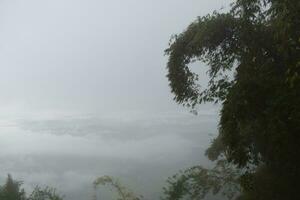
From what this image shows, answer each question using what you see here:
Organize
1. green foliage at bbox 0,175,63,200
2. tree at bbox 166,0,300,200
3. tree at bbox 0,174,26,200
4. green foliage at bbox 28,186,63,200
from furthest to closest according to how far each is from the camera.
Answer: green foliage at bbox 28,186,63,200 → green foliage at bbox 0,175,63,200 → tree at bbox 0,174,26,200 → tree at bbox 166,0,300,200

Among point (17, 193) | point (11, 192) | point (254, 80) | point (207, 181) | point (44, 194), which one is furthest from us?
point (44, 194)

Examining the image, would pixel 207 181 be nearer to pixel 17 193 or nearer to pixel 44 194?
pixel 44 194

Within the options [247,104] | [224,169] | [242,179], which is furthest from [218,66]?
[224,169]

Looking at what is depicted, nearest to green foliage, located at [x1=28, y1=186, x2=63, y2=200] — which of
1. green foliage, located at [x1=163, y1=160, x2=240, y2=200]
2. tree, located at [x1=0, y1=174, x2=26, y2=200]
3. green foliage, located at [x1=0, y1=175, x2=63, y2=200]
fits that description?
green foliage, located at [x1=0, y1=175, x2=63, y2=200]

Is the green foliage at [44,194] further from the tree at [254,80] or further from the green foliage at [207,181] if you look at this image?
the tree at [254,80]

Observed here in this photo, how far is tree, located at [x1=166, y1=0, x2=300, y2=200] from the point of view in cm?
1259

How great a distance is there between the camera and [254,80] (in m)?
13.4

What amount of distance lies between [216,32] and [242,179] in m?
4.31

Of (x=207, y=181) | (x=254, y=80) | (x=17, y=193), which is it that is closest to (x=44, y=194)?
(x=17, y=193)

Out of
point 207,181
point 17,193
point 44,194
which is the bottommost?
point 207,181

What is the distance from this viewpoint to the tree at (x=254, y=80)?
496 inches

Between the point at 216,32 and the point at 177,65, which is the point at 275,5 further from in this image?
the point at 177,65

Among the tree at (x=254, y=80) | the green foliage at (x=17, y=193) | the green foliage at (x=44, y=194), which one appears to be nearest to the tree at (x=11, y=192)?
the green foliage at (x=17, y=193)

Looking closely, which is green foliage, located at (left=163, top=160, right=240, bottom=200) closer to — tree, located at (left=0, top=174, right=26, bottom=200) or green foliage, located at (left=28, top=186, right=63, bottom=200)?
green foliage, located at (left=28, top=186, right=63, bottom=200)
